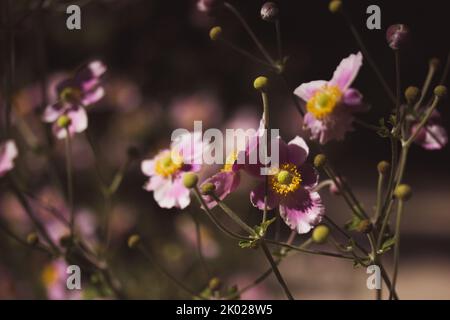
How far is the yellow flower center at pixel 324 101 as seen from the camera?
60 cm

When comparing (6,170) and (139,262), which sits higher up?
(139,262)

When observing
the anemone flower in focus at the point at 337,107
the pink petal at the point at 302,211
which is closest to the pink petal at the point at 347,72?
the anemone flower in focus at the point at 337,107

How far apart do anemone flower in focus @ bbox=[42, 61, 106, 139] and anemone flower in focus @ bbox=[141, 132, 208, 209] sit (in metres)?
0.15

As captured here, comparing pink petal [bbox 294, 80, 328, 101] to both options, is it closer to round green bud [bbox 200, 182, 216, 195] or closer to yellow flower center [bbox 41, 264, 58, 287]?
round green bud [bbox 200, 182, 216, 195]

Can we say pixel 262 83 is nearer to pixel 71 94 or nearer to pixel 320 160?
pixel 320 160

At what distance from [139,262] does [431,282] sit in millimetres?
1159

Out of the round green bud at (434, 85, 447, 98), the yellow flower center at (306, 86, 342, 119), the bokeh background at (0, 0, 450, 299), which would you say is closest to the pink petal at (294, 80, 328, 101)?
the yellow flower center at (306, 86, 342, 119)

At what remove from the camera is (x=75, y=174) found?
204cm

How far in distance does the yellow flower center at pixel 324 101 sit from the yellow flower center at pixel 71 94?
1.18 feet

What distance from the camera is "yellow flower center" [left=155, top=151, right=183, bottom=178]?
0.72 meters

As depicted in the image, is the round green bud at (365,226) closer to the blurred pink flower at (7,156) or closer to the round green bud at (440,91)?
the round green bud at (440,91)
